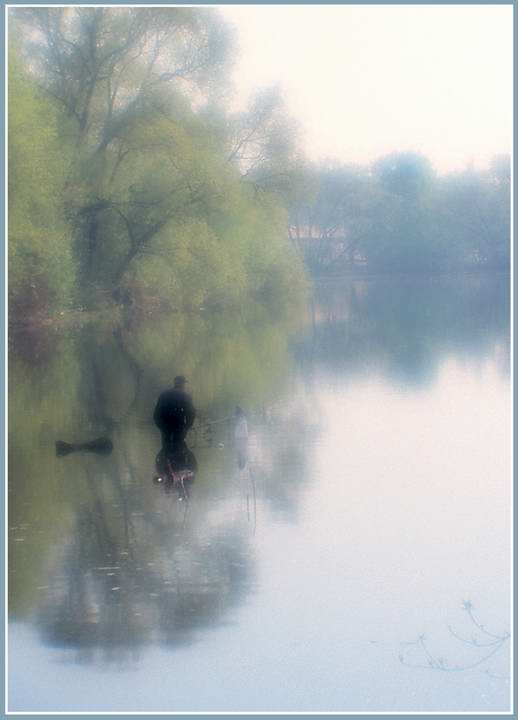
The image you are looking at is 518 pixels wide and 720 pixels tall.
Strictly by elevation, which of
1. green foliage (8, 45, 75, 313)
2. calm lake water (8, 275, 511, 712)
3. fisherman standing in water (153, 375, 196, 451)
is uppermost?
green foliage (8, 45, 75, 313)

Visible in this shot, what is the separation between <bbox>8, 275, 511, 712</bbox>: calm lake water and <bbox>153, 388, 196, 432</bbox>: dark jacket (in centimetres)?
49

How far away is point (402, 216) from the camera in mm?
71750

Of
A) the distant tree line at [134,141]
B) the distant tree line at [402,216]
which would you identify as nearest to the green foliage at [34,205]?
the distant tree line at [134,141]

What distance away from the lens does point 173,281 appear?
47156mm

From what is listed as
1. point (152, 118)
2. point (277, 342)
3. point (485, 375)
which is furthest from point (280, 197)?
point (485, 375)

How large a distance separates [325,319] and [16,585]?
3813 cm

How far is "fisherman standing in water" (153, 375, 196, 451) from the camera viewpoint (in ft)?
49.0

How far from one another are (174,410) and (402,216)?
189 feet

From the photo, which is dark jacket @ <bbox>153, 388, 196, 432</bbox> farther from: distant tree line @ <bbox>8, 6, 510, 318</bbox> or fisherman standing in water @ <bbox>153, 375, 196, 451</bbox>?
distant tree line @ <bbox>8, 6, 510, 318</bbox>

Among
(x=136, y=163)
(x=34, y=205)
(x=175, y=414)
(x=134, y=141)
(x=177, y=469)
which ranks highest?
(x=134, y=141)

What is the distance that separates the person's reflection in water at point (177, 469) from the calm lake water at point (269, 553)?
164 millimetres

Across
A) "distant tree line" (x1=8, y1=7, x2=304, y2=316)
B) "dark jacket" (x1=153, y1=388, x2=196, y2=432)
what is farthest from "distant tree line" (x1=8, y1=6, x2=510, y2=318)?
"dark jacket" (x1=153, y1=388, x2=196, y2=432)

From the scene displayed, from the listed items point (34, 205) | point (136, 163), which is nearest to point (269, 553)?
point (34, 205)

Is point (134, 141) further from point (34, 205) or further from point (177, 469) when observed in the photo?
point (177, 469)
